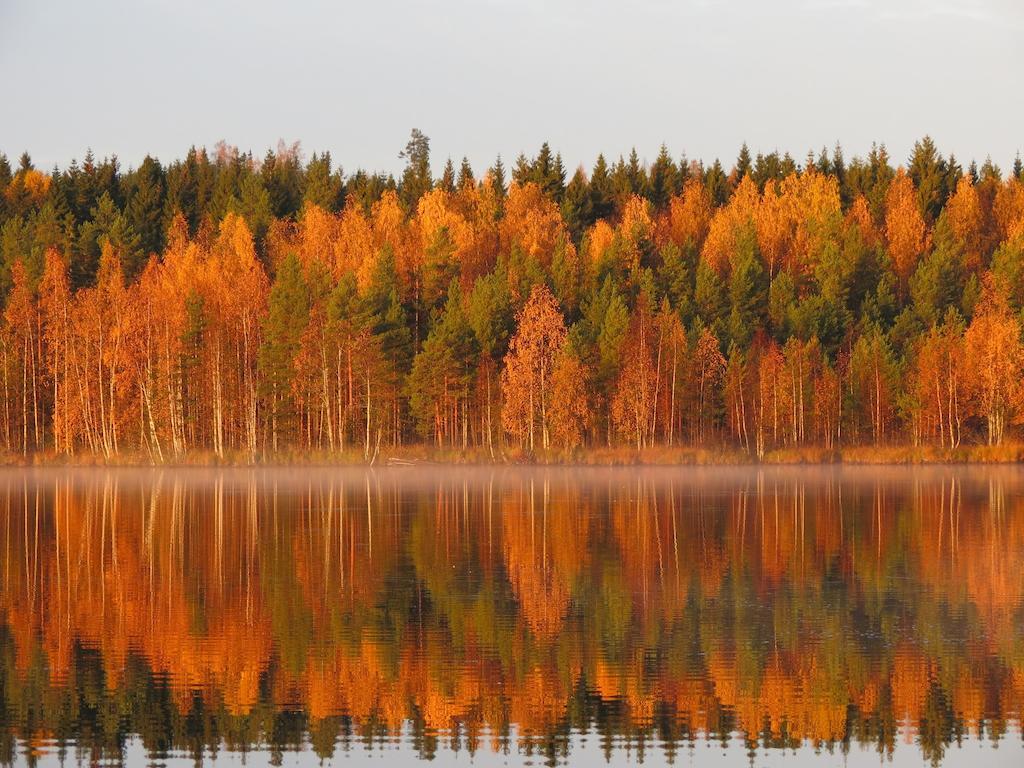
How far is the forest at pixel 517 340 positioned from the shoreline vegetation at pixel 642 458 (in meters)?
0.45

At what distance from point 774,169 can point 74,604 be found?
390 ft

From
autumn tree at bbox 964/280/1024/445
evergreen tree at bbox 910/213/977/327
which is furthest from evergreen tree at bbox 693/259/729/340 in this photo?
autumn tree at bbox 964/280/1024/445

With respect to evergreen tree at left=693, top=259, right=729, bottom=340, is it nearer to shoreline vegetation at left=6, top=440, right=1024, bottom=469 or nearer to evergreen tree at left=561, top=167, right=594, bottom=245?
shoreline vegetation at left=6, top=440, right=1024, bottom=469

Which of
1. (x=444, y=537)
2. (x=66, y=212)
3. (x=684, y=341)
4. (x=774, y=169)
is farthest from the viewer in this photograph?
(x=774, y=169)

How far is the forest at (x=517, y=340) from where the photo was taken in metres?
90.8

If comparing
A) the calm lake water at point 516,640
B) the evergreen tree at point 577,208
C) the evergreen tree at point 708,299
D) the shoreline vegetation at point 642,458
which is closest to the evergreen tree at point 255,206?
the evergreen tree at point 577,208

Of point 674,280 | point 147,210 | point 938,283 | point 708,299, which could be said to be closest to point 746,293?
point 708,299

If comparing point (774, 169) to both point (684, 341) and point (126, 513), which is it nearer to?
point (684, 341)

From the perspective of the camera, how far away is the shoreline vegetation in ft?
288

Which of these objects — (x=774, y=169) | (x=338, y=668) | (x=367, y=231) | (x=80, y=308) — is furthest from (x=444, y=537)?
(x=774, y=169)

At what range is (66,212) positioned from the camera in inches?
4931

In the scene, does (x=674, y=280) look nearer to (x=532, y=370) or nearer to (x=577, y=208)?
(x=532, y=370)

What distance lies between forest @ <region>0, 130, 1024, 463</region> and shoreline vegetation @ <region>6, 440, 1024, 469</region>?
0.45m

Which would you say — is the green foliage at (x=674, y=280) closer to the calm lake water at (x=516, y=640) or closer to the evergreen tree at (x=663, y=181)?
the evergreen tree at (x=663, y=181)
